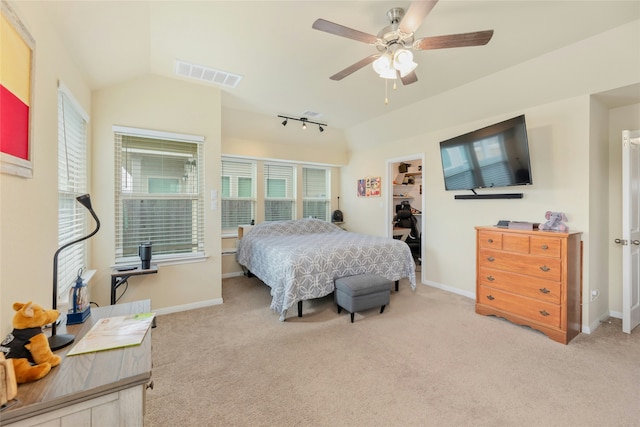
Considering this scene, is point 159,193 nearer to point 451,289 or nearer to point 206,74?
point 206,74

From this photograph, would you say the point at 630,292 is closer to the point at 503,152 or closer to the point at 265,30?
the point at 503,152

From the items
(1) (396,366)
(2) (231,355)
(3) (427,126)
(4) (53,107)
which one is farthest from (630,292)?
(4) (53,107)

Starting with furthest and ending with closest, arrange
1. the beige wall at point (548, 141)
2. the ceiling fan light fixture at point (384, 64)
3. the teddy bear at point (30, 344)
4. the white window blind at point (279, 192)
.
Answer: the white window blind at point (279, 192), the beige wall at point (548, 141), the ceiling fan light fixture at point (384, 64), the teddy bear at point (30, 344)

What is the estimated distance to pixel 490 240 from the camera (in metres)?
3.07

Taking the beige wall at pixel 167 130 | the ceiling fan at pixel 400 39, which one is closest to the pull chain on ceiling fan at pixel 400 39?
the ceiling fan at pixel 400 39

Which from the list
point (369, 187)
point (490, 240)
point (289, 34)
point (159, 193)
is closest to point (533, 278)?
point (490, 240)

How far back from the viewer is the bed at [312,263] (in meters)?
3.03

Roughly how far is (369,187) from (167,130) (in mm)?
3662

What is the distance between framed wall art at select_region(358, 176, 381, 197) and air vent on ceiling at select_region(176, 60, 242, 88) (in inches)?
121

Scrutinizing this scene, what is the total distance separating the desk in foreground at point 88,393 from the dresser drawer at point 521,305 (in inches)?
130

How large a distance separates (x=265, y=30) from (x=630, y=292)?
14.1ft

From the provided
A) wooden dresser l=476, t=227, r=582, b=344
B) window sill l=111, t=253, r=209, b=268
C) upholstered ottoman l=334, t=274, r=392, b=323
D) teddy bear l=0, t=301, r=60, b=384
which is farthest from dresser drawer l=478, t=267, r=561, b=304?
teddy bear l=0, t=301, r=60, b=384

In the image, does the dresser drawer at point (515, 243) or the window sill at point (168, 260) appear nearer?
the dresser drawer at point (515, 243)

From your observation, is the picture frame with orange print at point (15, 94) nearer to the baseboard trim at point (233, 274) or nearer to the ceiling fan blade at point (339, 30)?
the ceiling fan blade at point (339, 30)
